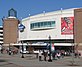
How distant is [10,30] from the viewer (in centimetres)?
14475

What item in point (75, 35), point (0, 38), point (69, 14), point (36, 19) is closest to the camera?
point (75, 35)

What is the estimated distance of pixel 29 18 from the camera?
129500mm

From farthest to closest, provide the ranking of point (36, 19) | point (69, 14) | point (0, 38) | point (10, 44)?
point (0, 38) < point (10, 44) < point (36, 19) < point (69, 14)

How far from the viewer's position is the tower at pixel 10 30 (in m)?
143

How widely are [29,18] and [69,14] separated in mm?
20238

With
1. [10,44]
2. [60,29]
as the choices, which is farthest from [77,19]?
[10,44]

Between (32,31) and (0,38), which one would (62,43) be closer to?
(32,31)

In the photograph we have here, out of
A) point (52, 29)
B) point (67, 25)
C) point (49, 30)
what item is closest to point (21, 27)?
point (49, 30)

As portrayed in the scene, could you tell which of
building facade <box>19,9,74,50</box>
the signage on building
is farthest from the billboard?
the signage on building

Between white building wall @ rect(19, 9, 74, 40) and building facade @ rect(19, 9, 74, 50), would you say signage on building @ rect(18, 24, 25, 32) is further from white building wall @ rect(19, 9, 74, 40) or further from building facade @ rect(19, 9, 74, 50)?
building facade @ rect(19, 9, 74, 50)

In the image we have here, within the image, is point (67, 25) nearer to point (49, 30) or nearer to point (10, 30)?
point (49, 30)

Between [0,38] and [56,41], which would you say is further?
[0,38]

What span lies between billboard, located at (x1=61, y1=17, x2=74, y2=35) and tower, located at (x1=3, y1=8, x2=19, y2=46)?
35.5m

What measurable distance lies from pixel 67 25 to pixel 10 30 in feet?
127
